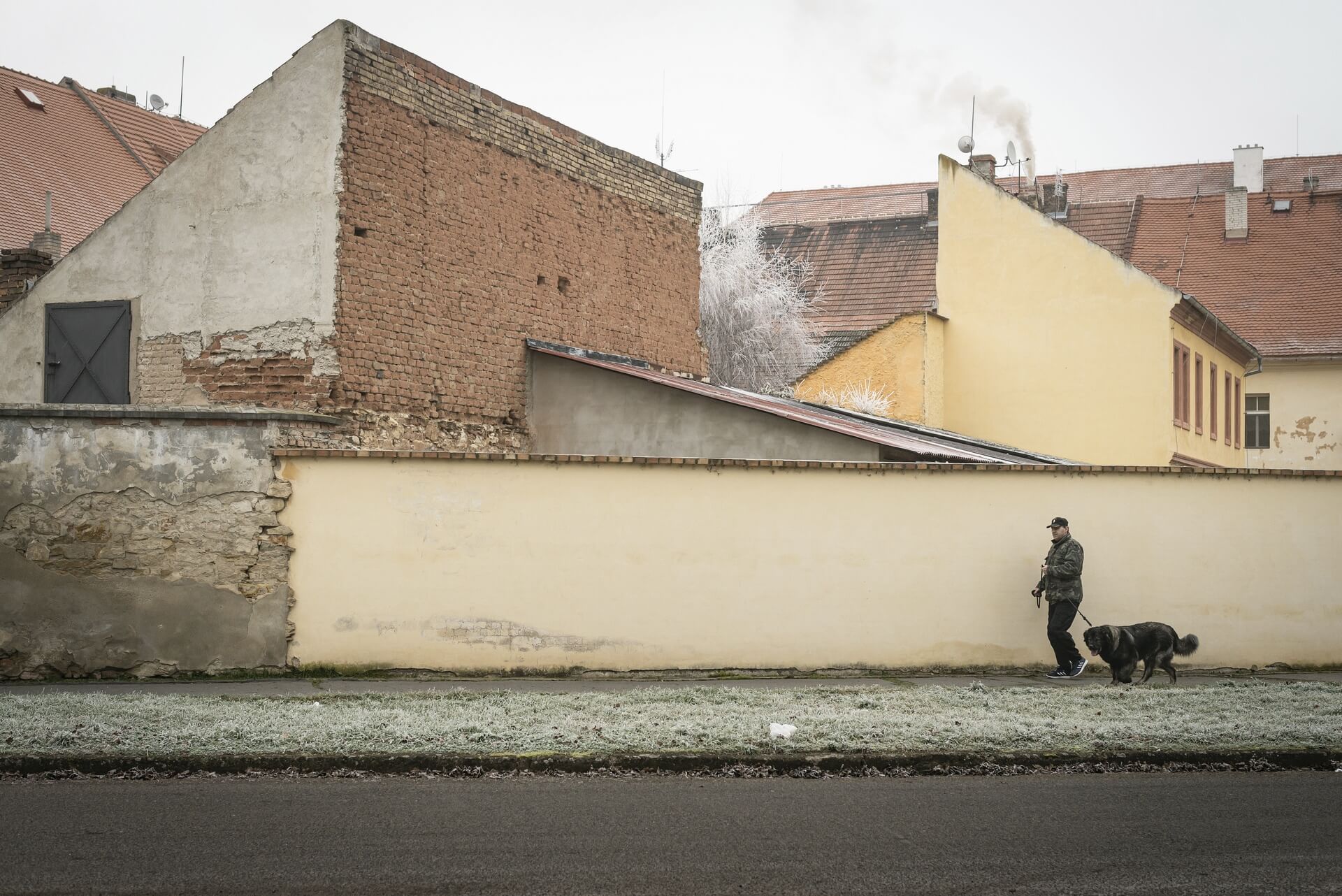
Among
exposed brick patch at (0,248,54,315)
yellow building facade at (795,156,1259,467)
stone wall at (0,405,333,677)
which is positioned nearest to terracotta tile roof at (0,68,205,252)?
exposed brick patch at (0,248,54,315)

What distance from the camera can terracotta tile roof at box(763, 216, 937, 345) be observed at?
35.2 metres

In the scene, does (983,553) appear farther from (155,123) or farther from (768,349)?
(155,123)

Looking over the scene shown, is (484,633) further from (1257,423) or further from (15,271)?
(1257,423)

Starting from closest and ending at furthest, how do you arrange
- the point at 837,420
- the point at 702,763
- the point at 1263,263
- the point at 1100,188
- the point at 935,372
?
1. the point at 702,763
2. the point at 837,420
3. the point at 935,372
4. the point at 1263,263
5. the point at 1100,188

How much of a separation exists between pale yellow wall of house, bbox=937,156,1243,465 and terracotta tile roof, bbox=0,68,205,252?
57.4 ft

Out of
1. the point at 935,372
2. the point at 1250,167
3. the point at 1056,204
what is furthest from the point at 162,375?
the point at 1250,167

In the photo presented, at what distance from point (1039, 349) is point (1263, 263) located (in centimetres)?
1340

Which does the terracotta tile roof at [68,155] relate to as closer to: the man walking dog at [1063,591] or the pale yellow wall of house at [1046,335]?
the pale yellow wall of house at [1046,335]

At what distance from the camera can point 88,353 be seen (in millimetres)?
16828

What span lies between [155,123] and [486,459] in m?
26.1

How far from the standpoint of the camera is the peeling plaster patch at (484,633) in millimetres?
13031

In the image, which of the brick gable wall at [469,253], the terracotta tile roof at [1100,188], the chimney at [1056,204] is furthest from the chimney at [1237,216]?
→ the brick gable wall at [469,253]

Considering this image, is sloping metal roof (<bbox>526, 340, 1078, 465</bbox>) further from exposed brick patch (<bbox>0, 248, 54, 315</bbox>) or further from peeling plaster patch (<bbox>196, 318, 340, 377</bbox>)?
exposed brick patch (<bbox>0, 248, 54, 315</bbox>)

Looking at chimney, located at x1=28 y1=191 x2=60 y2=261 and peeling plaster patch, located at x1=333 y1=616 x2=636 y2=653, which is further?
chimney, located at x1=28 y1=191 x2=60 y2=261
